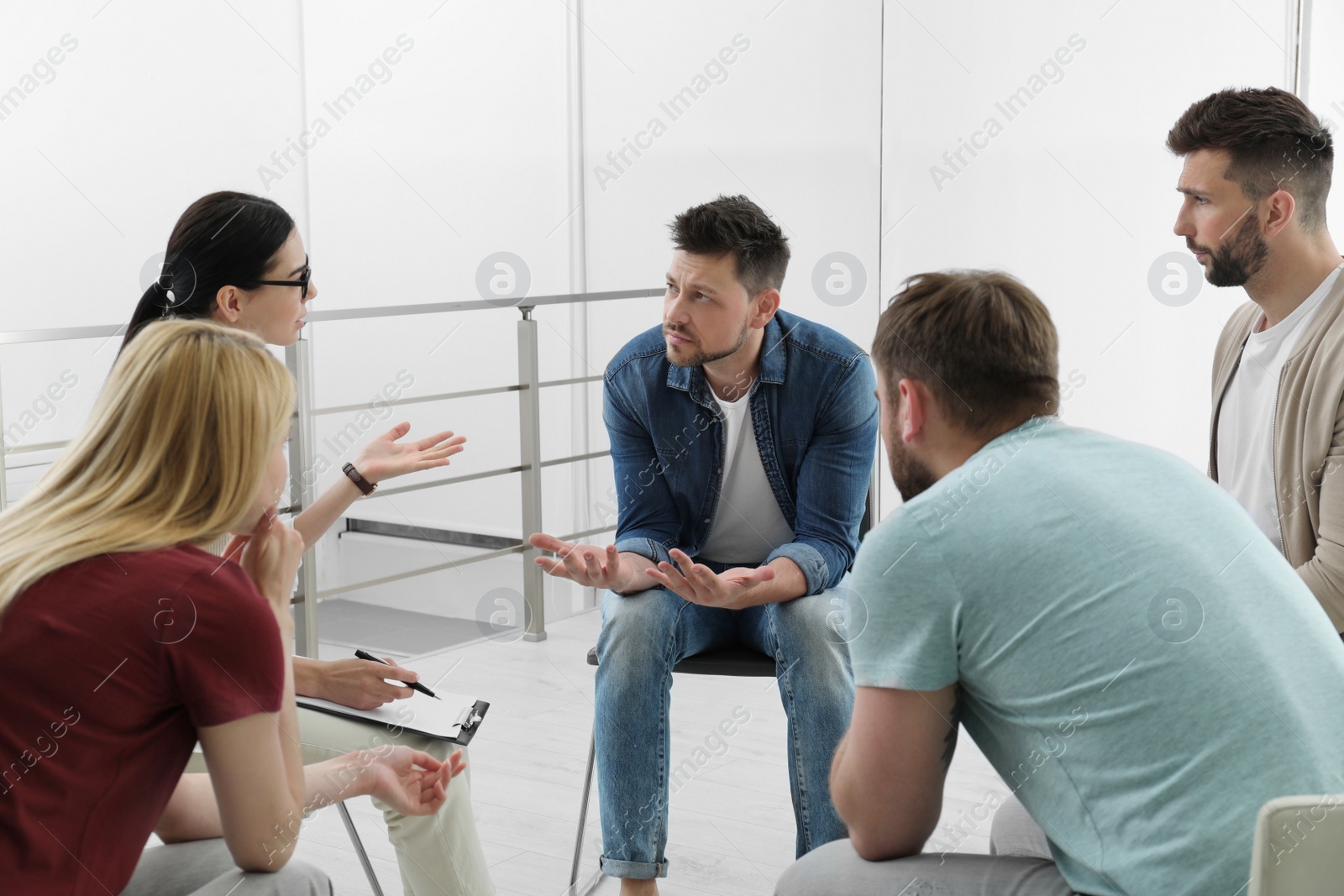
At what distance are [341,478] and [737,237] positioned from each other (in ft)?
2.48

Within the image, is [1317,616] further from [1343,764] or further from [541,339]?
[541,339]

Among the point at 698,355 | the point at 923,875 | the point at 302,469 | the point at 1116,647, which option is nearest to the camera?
the point at 1116,647

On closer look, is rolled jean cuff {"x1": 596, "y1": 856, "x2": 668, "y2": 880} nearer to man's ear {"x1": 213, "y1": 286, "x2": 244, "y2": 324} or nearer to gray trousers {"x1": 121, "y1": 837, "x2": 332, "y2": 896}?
gray trousers {"x1": 121, "y1": 837, "x2": 332, "y2": 896}

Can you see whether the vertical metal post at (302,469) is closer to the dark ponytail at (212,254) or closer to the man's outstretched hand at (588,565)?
the dark ponytail at (212,254)

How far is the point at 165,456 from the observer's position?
1.07m

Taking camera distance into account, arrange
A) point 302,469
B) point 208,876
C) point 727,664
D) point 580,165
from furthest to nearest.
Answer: point 580,165
point 302,469
point 727,664
point 208,876

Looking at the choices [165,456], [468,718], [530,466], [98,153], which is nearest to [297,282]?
[468,718]

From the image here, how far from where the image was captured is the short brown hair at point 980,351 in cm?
112

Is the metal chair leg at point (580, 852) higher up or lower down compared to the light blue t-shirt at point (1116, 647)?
lower down

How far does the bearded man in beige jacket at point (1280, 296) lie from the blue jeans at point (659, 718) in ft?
2.13

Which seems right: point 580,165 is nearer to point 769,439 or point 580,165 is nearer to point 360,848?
point 769,439

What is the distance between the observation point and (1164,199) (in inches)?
125

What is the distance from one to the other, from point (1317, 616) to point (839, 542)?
3.39 ft

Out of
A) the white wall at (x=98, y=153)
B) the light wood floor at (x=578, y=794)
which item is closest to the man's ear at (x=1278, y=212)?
the light wood floor at (x=578, y=794)
